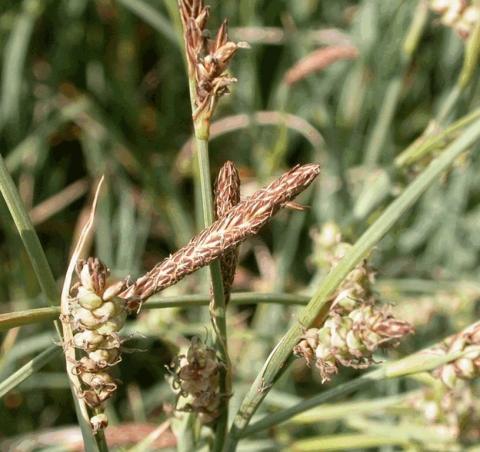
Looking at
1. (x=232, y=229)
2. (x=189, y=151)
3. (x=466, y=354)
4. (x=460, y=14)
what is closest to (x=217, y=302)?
(x=232, y=229)

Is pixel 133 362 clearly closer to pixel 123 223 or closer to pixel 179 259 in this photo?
pixel 123 223

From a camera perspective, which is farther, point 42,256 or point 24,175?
point 24,175

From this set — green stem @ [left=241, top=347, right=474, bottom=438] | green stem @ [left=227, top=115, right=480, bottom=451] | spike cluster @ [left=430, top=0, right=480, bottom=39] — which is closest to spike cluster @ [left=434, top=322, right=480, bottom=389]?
green stem @ [left=241, top=347, right=474, bottom=438]

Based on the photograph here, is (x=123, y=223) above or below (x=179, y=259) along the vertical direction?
below

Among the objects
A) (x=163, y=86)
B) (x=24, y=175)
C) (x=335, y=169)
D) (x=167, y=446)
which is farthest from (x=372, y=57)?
(x=167, y=446)

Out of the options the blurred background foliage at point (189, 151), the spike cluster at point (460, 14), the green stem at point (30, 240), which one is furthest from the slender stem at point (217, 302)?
the blurred background foliage at point (189, 151)

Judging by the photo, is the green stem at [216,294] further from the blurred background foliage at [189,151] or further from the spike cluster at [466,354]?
the blurred background foliage at [189,151]

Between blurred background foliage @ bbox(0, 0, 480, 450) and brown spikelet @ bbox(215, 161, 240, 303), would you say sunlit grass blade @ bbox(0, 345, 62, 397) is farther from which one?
blurred background foliage @ bbox(0, 0, 480, 450)
